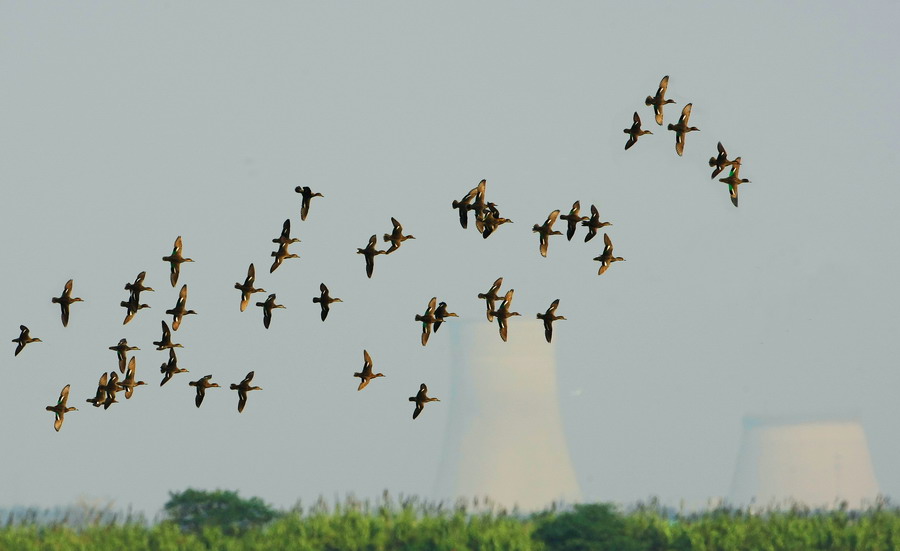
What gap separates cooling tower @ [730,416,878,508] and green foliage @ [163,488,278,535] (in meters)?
37.5

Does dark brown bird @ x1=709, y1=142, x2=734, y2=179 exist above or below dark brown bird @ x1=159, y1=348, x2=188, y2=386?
above

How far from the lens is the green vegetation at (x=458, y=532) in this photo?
34.8 metres

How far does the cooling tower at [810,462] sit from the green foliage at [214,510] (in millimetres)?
37486

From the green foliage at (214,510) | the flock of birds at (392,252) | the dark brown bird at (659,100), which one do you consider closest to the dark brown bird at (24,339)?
the flock of birds at (392,252)

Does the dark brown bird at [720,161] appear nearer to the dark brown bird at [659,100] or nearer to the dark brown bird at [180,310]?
the dark brown bird at [659,100]

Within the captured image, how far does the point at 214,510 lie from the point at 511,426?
106 ft

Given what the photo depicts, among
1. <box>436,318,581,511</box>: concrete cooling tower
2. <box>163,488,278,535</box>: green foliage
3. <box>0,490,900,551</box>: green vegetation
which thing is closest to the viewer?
<box>0,490,900,551</box>: green vegetation

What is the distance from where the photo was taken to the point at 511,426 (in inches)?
2921

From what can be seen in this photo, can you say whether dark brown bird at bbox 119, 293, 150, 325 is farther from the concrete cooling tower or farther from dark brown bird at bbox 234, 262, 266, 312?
the concrete cooling tower

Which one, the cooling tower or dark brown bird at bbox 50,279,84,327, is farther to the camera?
the cooling tower

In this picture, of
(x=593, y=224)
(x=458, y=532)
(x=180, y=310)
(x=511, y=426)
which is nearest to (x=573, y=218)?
(x=593, y=224)

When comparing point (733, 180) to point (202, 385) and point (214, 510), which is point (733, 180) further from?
point (214, 510)

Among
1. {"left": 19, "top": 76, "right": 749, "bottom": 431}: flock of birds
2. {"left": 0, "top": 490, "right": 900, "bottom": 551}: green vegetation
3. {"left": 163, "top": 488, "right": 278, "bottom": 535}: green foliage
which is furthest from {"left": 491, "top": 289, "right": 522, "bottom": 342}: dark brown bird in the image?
{"left": 163, "top": 488, "right": 278, "bottom": 535}: green foliage

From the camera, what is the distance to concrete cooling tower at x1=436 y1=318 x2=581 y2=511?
72.8 metres
